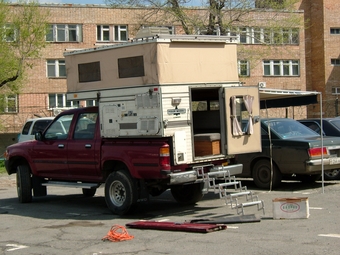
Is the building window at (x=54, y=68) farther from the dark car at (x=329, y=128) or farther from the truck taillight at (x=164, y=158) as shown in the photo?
the truck taillight at (x=164, y=158)

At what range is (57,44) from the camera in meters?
41.4

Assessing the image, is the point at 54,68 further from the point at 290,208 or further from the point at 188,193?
the point at 290,208

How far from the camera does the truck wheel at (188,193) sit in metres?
12.3

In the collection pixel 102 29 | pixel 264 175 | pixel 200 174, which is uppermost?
pixel 102 29

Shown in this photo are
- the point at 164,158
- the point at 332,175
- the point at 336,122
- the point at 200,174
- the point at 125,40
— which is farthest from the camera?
the point at 125,40

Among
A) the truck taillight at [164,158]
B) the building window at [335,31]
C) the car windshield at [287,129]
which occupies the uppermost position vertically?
the building window at [335,31]

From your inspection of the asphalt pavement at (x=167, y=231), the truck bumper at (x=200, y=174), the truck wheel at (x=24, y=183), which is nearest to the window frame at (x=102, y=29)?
the asphalt pavement at (x=167, y=231)

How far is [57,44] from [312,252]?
35.9 metres

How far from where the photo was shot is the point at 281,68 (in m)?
45.5

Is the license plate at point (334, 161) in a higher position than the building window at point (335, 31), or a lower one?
lower

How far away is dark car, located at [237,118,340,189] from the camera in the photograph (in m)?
13.6

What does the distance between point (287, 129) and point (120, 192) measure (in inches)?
201

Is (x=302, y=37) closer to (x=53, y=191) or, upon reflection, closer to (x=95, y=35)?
(x=95, y=35)

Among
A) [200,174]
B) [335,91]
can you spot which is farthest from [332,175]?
[335,91]
